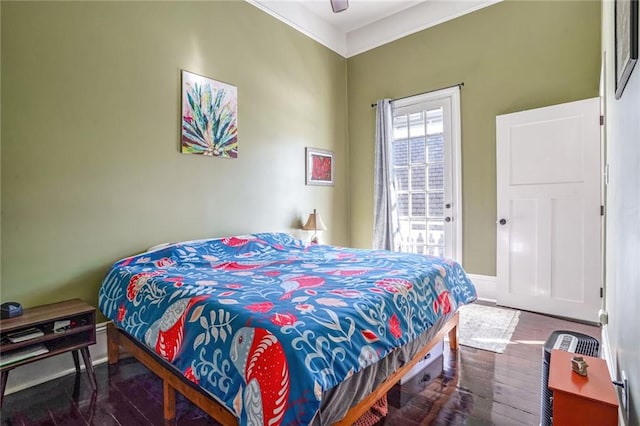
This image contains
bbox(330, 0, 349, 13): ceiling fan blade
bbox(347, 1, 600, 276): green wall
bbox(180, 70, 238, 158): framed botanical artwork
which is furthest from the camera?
bbox(347, 1, 600, 276): green wall

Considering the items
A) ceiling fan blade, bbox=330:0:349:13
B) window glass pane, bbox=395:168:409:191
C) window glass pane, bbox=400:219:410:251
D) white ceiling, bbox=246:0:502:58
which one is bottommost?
window glass pane, bbox=400:219:410:251

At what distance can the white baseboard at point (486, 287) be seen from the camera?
3580mm

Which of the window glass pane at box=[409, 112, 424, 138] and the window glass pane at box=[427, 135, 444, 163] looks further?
the window glass pane at box=[409, 112, 424, 138]

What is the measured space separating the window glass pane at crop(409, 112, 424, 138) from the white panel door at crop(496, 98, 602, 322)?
0.89 metres

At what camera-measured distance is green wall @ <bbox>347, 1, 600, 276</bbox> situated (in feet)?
10.2

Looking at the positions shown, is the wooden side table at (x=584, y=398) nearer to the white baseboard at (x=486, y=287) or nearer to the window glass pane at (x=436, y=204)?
the white baseboard at (x=486, y=287)

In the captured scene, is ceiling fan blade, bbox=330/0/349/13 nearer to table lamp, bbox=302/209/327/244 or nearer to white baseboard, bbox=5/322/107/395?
table lamp, bbox=302/209/327/244

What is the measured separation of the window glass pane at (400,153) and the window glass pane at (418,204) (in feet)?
1.41

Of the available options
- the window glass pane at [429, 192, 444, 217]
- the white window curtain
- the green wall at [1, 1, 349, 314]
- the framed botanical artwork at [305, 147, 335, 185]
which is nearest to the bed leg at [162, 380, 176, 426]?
the green wall at [1, 1, 349, 314]

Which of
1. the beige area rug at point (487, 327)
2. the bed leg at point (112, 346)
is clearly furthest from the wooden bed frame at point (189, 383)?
the beige area rug at point (487, 327)

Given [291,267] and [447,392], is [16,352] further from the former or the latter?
[447,392]

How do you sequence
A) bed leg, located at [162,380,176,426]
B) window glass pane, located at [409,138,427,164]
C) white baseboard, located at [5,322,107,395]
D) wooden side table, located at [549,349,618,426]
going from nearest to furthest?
wooden side table, located at [549,349,618,426] → bed leg, located at [162,380,176,426] → white baseboard, located at [5,322,107,395] → window glass pane, located at [409,138,427,164]

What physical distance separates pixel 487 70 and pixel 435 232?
6.09 ft

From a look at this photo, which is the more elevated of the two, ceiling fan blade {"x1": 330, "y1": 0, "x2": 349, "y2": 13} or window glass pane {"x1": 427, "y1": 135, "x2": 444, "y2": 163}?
ceiling fan blade {"x1": 330, "y1": 0, "x2": 349, "y2": 13}
